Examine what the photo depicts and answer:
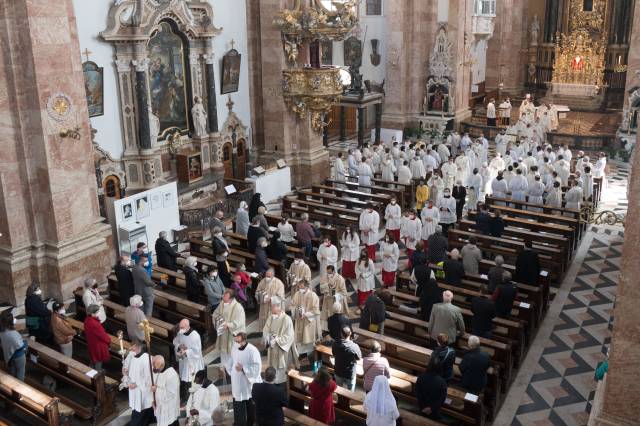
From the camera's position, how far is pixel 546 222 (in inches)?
611

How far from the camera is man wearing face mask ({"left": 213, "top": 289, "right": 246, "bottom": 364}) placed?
31.6 ft

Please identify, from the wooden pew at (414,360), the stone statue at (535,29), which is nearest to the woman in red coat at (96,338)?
the wooden pew at (414,360)

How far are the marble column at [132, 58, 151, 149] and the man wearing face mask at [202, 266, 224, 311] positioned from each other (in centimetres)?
677

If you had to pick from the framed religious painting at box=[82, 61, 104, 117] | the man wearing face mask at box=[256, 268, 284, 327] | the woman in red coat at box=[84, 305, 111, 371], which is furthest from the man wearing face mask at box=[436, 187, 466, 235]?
the woman in red coat at box=[84, 305, 111, 371]

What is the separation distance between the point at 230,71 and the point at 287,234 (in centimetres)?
682

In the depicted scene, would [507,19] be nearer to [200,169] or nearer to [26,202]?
[200,169]

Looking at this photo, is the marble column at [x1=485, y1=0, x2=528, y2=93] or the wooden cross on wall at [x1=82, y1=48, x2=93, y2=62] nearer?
the wooden cross on wall at [x1=82, y1=48, x2=93, y2=62]

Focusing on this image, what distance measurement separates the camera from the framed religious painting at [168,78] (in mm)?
16953

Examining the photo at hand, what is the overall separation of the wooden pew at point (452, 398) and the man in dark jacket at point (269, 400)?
1.95m

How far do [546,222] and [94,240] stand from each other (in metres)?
10.0

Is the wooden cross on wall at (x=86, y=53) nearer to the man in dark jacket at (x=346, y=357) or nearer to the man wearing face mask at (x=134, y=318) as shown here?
the man wearing face mask at (x=134, y=318)

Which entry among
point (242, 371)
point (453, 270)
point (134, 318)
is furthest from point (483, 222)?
point (134, 318)

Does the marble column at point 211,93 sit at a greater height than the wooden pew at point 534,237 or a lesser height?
greater

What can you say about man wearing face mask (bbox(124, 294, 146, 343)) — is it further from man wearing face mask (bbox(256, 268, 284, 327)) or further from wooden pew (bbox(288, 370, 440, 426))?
wooden pew (bbox(288, 370, 440, 426))
